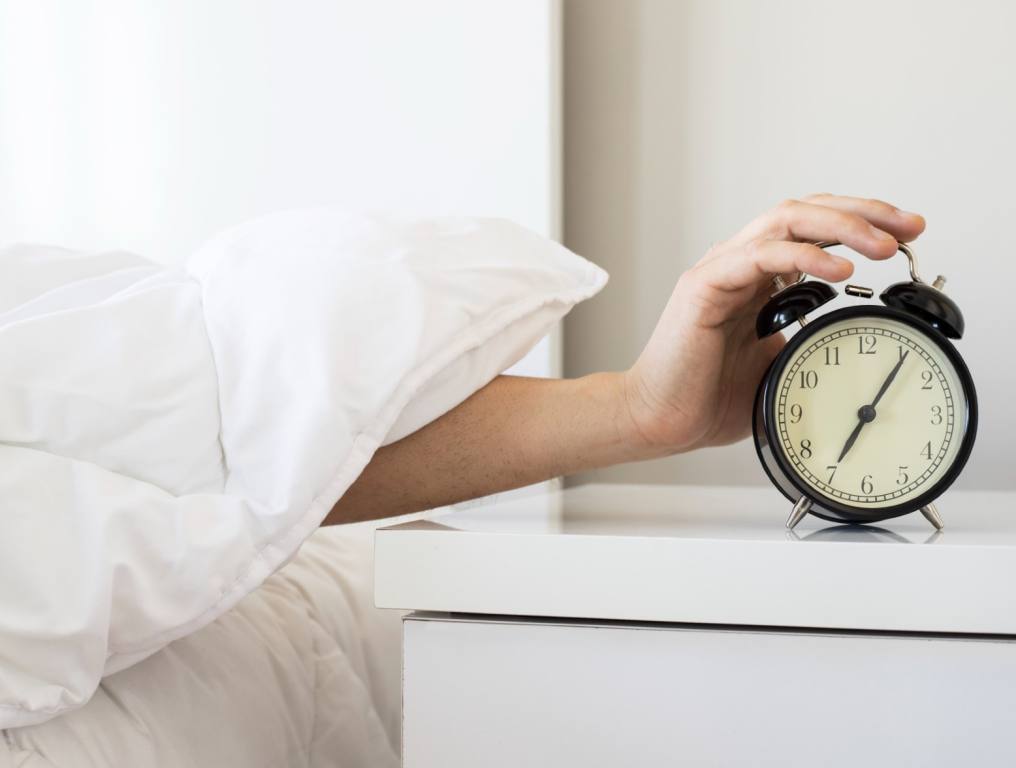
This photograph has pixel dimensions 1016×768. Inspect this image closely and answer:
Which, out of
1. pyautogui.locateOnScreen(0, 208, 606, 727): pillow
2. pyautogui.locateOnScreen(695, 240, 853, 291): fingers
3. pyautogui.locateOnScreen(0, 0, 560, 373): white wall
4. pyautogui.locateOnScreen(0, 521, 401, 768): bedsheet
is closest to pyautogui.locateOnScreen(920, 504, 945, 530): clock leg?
pyautogui.locateOnScreen(695, 240, 853, 291): fingers

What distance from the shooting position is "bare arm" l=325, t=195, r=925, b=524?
79 centimetres

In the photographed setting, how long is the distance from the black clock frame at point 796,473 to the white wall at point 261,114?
0.99 m

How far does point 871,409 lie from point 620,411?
0.24 meters

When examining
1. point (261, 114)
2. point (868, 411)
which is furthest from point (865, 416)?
point (261, 114)

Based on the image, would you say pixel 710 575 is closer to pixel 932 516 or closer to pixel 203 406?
pixel 932 516

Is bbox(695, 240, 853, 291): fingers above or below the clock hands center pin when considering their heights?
above

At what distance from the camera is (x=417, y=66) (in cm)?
179

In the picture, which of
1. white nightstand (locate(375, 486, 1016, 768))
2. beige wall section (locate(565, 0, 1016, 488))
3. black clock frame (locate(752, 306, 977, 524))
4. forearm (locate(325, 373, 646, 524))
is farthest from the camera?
beige wall section (locate(565, 0, 1016, 488))

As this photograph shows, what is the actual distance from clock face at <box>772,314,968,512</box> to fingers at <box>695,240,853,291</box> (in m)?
0.04

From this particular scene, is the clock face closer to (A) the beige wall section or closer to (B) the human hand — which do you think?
(B) the human hand

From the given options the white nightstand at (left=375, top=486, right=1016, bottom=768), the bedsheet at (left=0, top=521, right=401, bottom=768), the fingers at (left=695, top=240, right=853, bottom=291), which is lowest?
the bedsheet at (left=0, top=521, right=401, bottom=768)

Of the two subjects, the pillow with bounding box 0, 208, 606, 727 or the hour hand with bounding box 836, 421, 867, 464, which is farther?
the hour hand with bounding box 836, 421, 867, 464

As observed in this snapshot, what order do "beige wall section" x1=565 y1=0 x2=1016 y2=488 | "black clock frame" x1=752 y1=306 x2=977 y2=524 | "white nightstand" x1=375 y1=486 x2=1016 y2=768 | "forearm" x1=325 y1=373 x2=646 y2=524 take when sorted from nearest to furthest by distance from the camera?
1. "white nightstand" x1=375 y1=486 x2=1016 y2=768
2. "black clock frame" x1=752 y1=306 x2=977 y2=524
3. "forearm" x1=325 y1=373 x2=646 y2=524
4. "beige wall section" x1=565 y1=0 x2=1016 y2=488

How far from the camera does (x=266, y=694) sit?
833 millimetres
